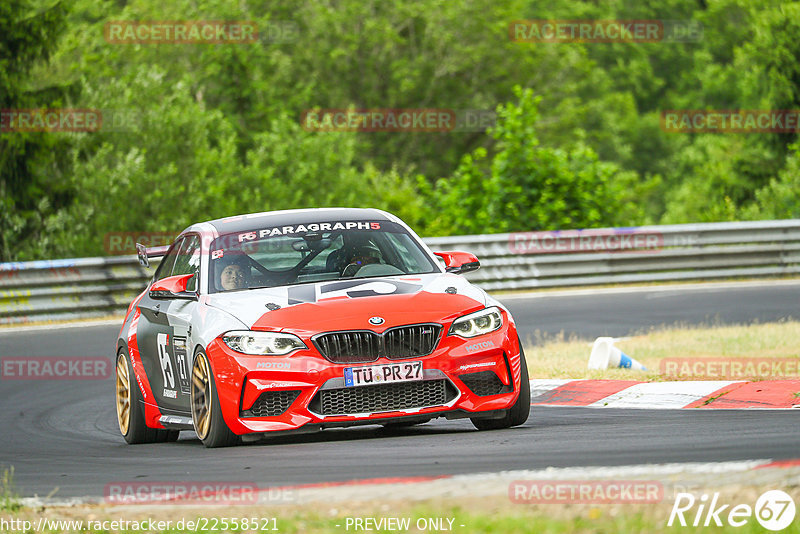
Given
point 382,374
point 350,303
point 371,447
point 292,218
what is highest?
point 292,218

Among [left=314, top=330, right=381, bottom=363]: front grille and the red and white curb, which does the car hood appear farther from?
the red and white curb

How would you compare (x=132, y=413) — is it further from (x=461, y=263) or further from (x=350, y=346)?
(x=461, y=263)

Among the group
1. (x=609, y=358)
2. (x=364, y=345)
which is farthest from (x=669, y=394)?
(x=364, y=345)

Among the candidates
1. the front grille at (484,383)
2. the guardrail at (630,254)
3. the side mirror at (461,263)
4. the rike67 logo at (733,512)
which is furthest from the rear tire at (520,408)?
the guardrail at (630,254)

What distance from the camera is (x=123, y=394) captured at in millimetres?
9703

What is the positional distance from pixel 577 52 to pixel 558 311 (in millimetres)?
39860

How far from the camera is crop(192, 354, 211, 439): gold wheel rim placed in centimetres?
801

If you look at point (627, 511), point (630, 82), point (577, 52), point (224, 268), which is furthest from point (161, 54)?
point (627, 511)

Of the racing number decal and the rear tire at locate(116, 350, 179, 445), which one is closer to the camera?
the racing number decal

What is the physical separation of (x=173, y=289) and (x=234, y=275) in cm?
40

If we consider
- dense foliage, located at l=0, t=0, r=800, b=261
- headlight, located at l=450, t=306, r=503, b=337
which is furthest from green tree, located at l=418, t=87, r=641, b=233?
headlight, located at l=450, t=306, r=503, b=337

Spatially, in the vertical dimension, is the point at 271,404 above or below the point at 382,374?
below

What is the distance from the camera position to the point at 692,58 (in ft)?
236

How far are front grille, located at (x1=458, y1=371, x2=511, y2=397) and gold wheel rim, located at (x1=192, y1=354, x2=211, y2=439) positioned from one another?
148 cm
